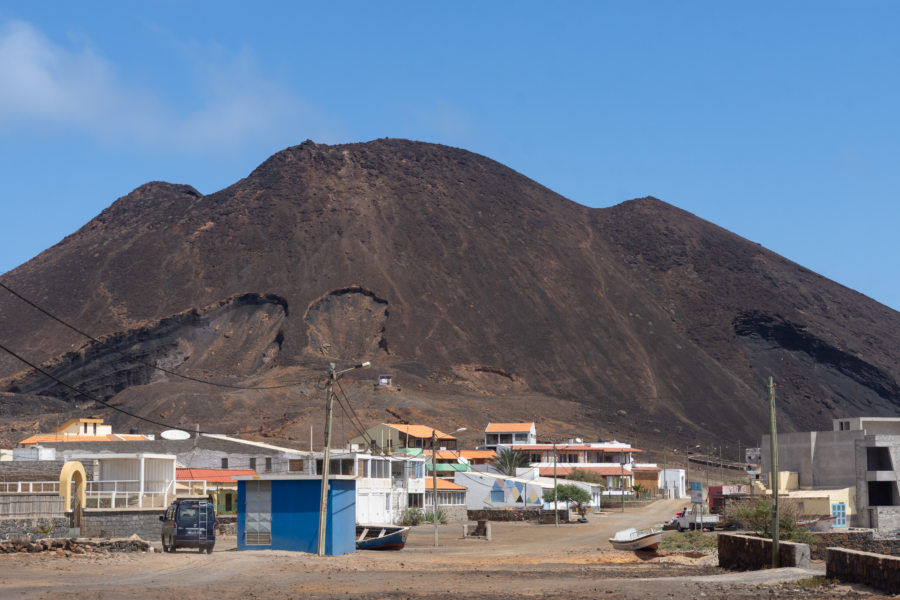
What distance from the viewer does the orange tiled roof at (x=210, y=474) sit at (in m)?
64.4

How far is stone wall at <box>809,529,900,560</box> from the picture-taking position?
40900mm

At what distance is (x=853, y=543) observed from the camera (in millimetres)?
44719

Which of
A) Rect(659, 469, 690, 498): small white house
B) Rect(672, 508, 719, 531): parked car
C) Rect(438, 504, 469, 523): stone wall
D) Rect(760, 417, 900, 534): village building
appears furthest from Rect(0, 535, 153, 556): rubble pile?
Rect(659, 469, 690, 498): small white house

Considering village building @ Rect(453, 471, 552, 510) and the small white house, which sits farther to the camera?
the small white house

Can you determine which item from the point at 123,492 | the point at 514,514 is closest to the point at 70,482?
the point at 123,492

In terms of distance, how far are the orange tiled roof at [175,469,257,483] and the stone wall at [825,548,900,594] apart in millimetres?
43733

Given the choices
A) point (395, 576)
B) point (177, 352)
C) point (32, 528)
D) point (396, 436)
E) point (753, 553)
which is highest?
point (177, 352)

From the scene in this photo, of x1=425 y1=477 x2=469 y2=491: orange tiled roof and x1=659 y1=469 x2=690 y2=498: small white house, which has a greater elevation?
x1=425 y1=477 x2=469 y2=491: orange tiled roof

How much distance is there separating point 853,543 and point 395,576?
936 inches

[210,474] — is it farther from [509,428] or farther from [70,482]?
[509,428]

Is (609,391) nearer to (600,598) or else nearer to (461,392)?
(461,392)

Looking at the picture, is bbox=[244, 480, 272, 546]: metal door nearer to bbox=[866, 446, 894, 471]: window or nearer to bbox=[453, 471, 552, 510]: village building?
bbox=[866, 446, 894, 471]: window

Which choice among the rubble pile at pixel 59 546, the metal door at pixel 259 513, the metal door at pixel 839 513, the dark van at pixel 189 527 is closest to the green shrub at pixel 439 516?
the metal door at pixel 839 513

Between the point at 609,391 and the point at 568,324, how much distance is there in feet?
74.3
